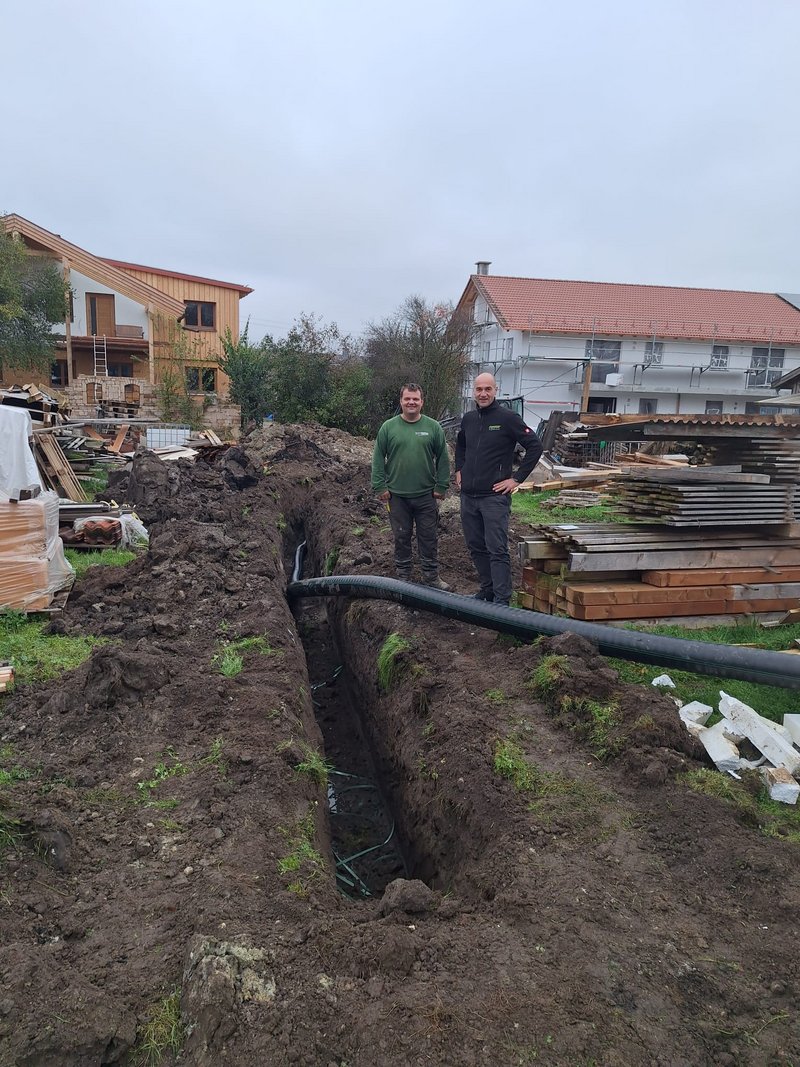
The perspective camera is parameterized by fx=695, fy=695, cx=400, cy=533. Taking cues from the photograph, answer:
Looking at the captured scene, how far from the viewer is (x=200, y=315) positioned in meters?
30.5

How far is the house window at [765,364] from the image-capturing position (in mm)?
33719

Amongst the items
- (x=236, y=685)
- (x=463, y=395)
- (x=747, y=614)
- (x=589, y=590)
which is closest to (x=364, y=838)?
(x=236, y=685)

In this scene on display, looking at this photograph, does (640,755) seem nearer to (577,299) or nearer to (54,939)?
(54,939)

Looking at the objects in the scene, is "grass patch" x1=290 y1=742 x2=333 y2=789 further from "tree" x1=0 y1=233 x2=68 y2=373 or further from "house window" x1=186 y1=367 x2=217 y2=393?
"house window" x1=186 y1=367 x2=217 y2=393

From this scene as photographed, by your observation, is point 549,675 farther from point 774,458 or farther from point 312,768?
point 774,458

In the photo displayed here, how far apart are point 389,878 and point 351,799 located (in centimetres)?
101

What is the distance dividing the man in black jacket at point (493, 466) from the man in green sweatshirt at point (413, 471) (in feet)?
1.50

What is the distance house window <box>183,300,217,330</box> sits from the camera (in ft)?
99.7

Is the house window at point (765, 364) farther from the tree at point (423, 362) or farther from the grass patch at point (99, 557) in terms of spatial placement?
the grass patch at point (99, 557)

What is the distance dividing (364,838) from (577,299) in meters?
33.1

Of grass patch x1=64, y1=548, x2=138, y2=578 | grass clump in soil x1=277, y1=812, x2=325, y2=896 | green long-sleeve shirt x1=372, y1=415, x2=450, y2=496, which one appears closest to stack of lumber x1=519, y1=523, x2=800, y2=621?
green long-sleeve shirt x1=372, y1=415, x2=450, y2=496

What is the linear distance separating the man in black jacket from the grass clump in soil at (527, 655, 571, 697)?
1.34m

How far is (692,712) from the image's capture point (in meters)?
4.36

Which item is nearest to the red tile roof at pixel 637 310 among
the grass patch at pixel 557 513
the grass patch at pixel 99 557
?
the grass patch at pixel 557 513
